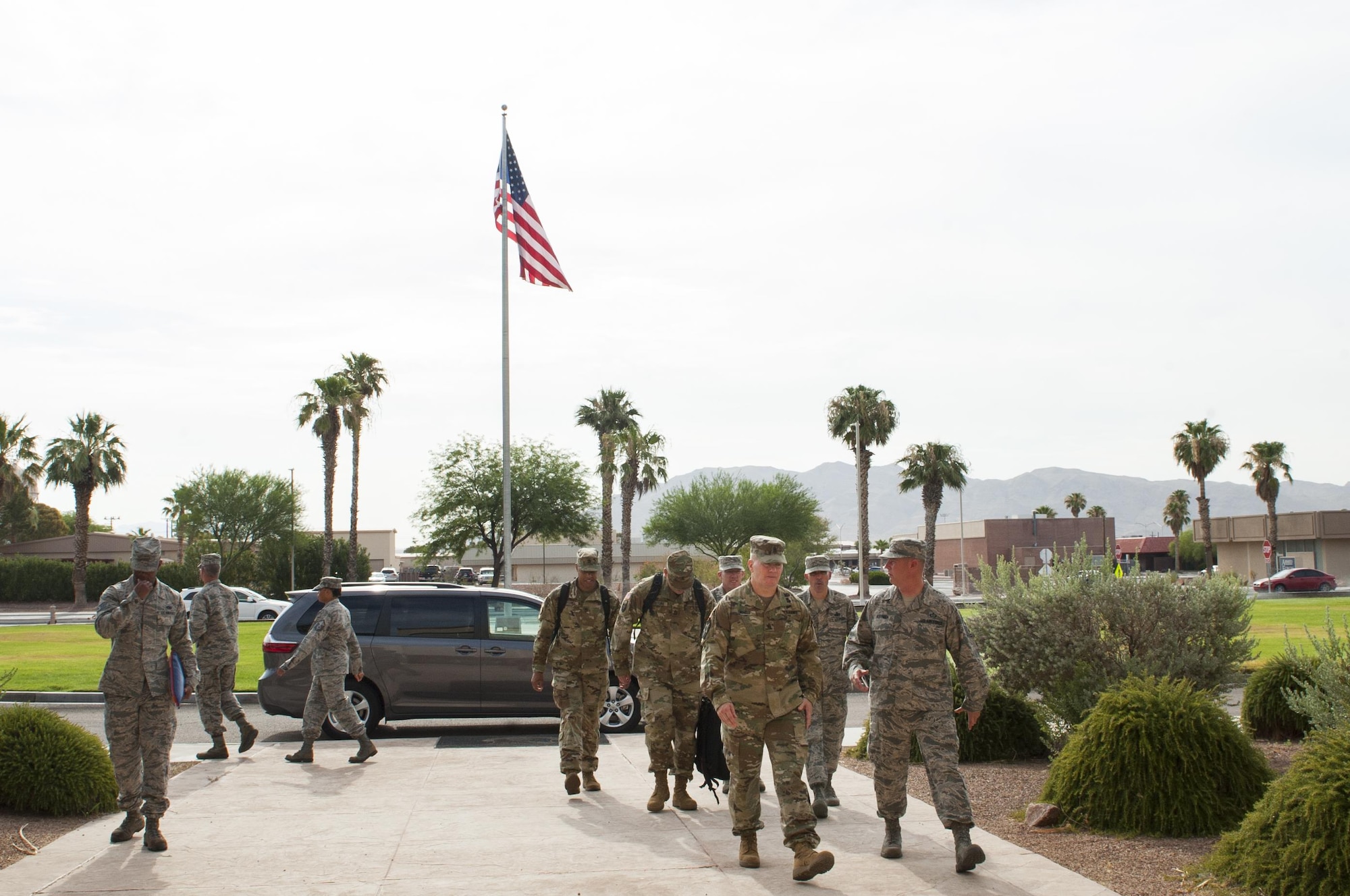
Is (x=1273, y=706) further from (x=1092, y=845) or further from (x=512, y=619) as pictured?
(x=512, y=619)

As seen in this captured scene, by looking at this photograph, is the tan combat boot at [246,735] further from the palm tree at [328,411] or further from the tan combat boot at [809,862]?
the palm tree at [328,411]

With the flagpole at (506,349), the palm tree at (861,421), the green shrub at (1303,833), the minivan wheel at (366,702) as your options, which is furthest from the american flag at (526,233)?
the palm tree at (861,421)

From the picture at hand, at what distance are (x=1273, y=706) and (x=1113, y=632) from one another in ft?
7.27

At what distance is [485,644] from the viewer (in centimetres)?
1263

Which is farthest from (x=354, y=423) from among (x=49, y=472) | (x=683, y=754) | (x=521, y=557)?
(x=683, y=754)

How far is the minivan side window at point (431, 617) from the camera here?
1266cm

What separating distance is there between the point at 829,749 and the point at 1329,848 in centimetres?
346

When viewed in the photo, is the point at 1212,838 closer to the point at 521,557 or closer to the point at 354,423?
the point at 354,423

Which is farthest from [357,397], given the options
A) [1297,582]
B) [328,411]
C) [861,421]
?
[1297,582]

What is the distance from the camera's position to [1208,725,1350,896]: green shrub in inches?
207

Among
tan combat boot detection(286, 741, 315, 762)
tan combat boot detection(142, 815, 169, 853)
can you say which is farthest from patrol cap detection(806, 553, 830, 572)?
tan combat boot detection(286, 741, 315, 762)

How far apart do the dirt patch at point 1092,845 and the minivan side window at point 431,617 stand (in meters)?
5.42

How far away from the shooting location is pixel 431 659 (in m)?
12.5

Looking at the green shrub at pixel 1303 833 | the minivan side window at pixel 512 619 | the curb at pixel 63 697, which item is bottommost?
the curb at pixel 63 697
